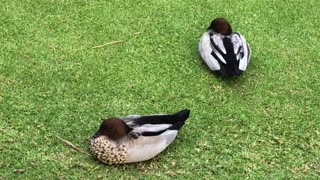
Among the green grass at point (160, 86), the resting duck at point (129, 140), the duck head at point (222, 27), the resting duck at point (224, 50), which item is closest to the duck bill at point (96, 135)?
the resting duck at point (129, 140)

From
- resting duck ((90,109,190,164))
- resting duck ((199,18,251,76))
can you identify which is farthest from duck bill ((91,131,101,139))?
resting duck ((199,18,251,76))

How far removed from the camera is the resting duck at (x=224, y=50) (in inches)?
154

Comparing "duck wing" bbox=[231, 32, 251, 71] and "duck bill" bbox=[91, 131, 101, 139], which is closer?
"duck bill" bbox=[91, 131, 101, 139]

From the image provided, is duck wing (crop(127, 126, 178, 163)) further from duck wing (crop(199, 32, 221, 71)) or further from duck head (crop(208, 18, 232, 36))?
duck head (crop(208, 18, 232, 36))

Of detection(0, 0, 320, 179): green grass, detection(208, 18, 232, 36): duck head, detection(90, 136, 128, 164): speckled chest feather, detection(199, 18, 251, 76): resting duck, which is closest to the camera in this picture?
detection(90, 136, 128, 164): speckled chest feather

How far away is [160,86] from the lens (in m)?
3.96

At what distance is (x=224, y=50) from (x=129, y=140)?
47.8 inches

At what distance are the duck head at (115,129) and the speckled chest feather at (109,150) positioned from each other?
0.11 ft

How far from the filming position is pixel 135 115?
136 inches

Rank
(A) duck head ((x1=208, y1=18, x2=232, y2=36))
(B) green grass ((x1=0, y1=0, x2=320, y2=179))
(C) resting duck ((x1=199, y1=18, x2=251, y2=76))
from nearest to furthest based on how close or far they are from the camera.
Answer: (B) green grass ((x1=0, y1=0, x2=320, y2=179)) → (C) resting duck ((x1=199, y1=18, x2=251, y2=76)) → (A) duck head ((x1=208, y1=18, x2=232, y2=36))

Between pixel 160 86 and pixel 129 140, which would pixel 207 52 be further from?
pixel 129 140

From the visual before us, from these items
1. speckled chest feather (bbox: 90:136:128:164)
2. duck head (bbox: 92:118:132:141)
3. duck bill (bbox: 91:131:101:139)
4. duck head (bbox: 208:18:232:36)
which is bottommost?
speckled chest feather (bbox: 90:136:128:164)

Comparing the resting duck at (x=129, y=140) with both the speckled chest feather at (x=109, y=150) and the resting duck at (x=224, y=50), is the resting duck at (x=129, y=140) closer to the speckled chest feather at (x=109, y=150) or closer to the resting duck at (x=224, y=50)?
the speckled chest feather at (x=109, y=150)

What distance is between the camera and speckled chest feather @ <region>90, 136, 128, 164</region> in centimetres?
317
